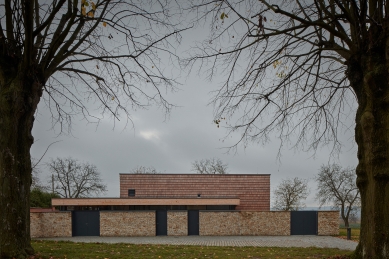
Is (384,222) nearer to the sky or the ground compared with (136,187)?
nearer to the sky

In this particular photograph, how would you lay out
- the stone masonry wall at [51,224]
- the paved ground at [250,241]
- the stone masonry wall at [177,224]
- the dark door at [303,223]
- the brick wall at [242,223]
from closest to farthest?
the paved ground at [250,241]
the stone masonry wall at [51,224]
the brick wall at [242,223]
the stone masonry wall at [177,224]
the dark door at [303,223]

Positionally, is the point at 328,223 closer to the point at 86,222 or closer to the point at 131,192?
the point at 131,192

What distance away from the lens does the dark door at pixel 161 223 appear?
83.6ft

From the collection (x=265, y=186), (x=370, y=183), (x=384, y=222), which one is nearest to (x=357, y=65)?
(x=370, y=183)

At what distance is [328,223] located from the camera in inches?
1016

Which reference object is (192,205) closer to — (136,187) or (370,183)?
(136,187)

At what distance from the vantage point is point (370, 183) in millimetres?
6238

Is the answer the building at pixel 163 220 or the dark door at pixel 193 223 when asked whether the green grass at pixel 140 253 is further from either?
the dark door at pixel 193 223

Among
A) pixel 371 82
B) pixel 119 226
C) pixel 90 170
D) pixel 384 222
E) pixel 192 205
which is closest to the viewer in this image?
pixel 384 222

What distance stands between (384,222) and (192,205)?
76.2ft

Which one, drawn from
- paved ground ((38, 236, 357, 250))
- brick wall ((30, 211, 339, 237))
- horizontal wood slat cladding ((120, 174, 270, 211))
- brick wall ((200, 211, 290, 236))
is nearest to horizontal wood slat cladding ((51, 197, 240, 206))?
brick wall ((30, 211, 339, 237))

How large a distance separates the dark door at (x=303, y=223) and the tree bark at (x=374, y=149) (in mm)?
20258

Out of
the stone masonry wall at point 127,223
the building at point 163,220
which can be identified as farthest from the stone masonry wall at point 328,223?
the stone masonry wall at point 127,223

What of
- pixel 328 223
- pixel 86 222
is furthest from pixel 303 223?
pixel 86 222
